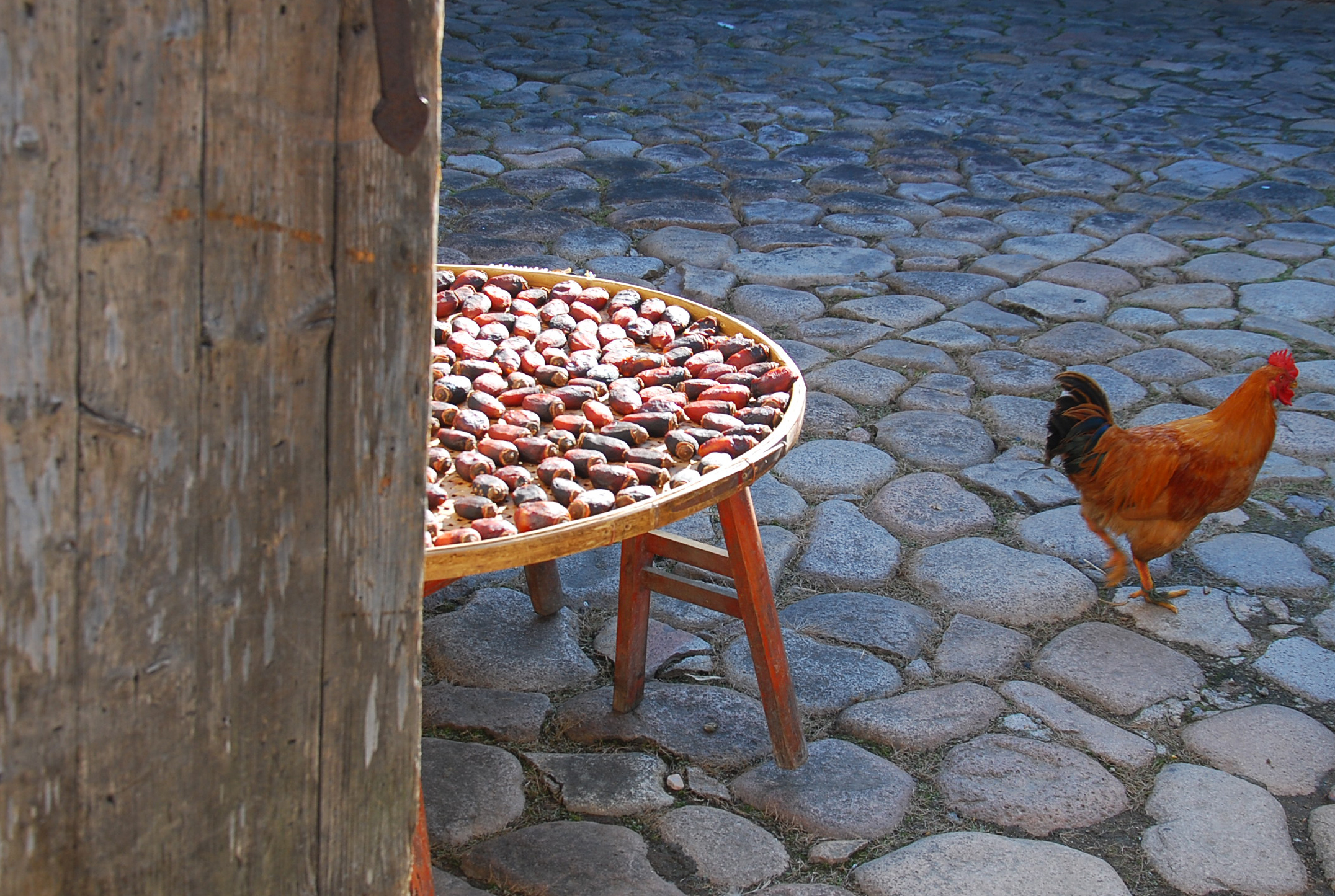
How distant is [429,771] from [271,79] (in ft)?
5.28

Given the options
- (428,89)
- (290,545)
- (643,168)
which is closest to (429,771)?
(290,545)

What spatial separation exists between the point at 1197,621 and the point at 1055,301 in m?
1.94

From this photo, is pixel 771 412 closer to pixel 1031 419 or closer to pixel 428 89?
pixel 428 89

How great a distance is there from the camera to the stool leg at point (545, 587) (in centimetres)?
262

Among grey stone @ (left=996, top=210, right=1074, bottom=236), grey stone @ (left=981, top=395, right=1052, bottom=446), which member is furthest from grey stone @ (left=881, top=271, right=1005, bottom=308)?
grey stone @ (left=981, top=395, right=1052, bottom=446)

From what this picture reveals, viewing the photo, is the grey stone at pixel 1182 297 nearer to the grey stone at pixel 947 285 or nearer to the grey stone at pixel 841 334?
the grey stone at pixel 947 285

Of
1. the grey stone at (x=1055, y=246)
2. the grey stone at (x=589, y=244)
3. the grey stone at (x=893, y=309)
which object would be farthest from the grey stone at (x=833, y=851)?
the grey stone at (x=1055, y=246)

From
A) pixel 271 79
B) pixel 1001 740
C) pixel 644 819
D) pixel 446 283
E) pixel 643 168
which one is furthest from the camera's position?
pixel 643 168

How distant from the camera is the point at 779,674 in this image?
2170 mm

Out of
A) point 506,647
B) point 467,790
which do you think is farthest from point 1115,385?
point 467,790

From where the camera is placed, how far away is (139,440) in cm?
83

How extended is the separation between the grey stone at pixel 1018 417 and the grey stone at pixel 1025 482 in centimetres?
14

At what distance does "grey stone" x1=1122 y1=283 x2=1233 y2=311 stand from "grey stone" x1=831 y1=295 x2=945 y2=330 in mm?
751

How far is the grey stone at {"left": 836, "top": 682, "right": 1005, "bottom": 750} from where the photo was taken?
233cm
